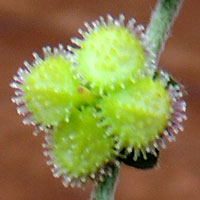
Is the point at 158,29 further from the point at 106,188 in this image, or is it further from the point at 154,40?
the point at 106,188

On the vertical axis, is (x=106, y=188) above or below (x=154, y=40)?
below

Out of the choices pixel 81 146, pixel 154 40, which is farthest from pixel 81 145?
pixel 154 40

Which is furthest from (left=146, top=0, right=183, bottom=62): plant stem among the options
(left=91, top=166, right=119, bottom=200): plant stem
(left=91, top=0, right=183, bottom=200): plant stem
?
(left=91, top=166, right=119, bottom=200): plant stem

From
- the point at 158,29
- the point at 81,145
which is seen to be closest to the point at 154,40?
the point at 158,29

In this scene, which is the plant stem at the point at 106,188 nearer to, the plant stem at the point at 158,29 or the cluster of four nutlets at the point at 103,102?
the cluster of four nutlets at the point at 103,102

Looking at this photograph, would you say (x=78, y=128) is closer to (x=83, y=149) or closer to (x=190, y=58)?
(x=83, y=149)

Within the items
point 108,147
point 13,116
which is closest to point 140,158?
point 108,147
